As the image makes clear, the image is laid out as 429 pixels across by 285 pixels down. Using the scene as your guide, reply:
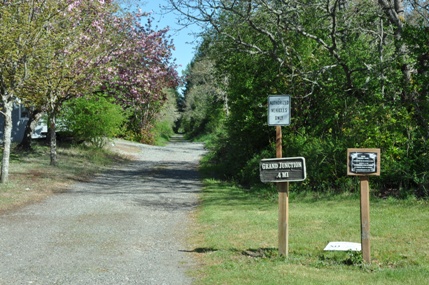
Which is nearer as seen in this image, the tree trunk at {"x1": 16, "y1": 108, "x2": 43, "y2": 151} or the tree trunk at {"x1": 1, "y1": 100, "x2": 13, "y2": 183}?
the tree trunk at {"x1": 1, "y1": 100, "x2": 13, "y2": 183}

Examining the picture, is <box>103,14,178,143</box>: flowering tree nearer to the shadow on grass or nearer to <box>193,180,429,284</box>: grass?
<box>193,180,429,284</box>: grass

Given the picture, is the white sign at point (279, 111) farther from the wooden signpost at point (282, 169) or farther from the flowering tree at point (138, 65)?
the flowering tree at point (138, 65)

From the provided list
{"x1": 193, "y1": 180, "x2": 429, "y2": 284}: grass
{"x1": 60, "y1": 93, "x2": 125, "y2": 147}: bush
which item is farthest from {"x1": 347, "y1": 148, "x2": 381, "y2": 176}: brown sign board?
{"x1": 60, "y1": 93, "x2": 125, "y2": 147}: bush

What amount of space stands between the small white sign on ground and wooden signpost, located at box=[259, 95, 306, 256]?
84 centimetres

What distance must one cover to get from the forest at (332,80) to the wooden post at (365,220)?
6519mm

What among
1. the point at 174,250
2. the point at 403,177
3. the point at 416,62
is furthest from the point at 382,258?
the point at 416,62

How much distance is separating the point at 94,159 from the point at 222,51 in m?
10.5

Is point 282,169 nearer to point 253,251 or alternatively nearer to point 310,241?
point 253,251

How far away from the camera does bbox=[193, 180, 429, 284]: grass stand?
728 centimetres

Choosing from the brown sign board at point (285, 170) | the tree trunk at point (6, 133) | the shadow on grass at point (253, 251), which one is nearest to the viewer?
the brown sign board at point (285, 170)

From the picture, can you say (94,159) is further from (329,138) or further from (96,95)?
(329,138)

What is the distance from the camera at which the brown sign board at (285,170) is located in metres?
8.16

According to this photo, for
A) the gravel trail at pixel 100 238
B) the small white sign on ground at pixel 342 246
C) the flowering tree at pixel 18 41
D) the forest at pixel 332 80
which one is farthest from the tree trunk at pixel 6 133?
the small white sign on ground at pixel 342 246

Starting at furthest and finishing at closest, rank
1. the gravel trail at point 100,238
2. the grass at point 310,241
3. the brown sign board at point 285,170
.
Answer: the brown sign board at point 285,170
the gravel trail at point 100,238
the grass at point 310,241
